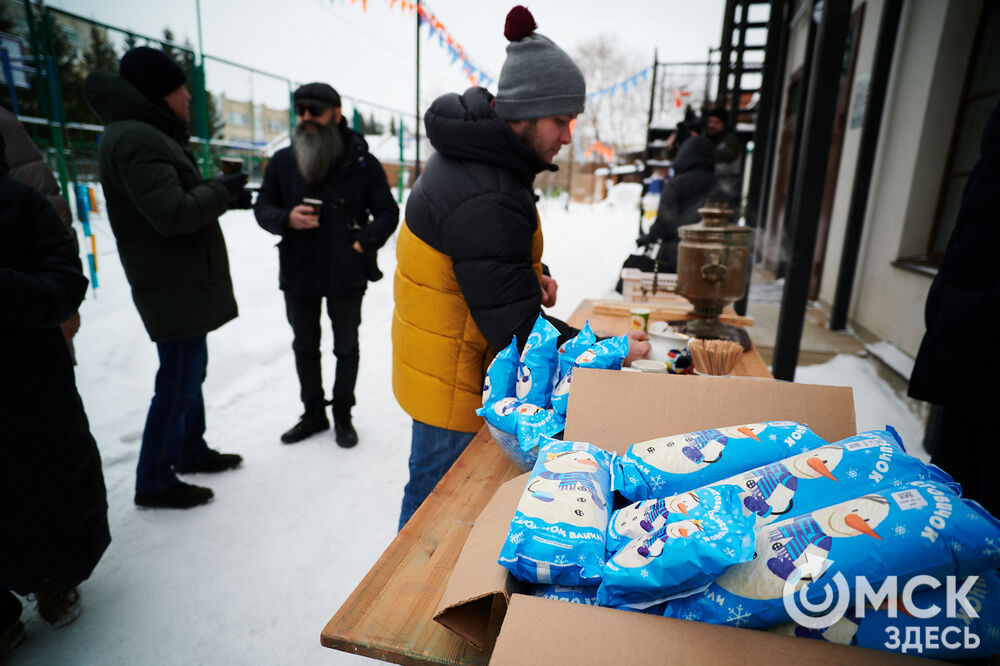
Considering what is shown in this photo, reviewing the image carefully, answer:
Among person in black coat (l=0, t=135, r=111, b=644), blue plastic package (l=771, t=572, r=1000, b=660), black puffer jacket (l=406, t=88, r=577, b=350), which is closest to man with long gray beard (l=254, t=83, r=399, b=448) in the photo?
person in black coat (l=0, t=135, r=111, b=644)

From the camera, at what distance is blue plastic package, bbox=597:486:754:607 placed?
0.63m

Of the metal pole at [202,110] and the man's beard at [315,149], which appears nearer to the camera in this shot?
the man's beard at [315,149]

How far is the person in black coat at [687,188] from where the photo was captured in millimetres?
4375

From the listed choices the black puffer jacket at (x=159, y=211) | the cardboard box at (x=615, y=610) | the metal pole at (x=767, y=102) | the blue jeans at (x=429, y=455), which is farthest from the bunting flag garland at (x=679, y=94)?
the cardboard box at (x=615, y=610)

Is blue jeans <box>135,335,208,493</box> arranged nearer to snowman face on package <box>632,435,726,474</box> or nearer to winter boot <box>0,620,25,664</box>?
winter boot <box>0,620,25,664</box>

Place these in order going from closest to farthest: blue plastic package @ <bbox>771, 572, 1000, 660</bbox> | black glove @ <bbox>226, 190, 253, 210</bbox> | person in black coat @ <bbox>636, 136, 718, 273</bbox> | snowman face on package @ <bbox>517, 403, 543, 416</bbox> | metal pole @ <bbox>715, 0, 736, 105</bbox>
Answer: blue plastic package @ <bbox>771, 572, 1000, 660</bbox>, snowman face on package @ <bbox>517, 403, 543, 416</bbox>, black glove @ <bbox>226, 190, 253, 210</bbox>, person in black coat @ <bbox>636, 136, 718, 273</bbox>, metal pole @ <bbox>715, 0, 736, 105</bbox>

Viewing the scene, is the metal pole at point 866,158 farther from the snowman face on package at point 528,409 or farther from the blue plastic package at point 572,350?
the snowman face on package at point 528,409

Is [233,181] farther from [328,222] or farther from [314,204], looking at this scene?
[328,222]

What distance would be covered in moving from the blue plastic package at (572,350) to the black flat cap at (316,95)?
7.55 ft

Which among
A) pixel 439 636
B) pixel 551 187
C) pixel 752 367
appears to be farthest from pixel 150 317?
pixel 551 187

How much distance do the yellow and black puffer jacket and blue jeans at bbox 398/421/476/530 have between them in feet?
0.16

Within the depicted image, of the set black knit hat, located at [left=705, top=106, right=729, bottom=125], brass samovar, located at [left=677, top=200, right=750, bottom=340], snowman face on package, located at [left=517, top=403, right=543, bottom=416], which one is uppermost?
black knit hat, located at [left=705, top=106, right=729, bottom=125]

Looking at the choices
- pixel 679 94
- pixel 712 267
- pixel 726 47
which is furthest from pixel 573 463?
pixel 679 94

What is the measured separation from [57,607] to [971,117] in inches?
229
